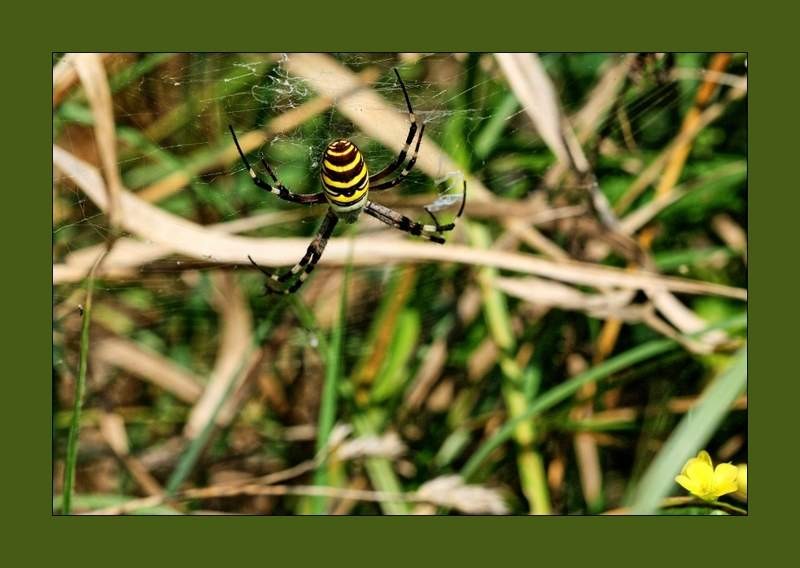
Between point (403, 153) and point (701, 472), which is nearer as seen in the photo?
point (701, 472)

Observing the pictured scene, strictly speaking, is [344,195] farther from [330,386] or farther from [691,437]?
[691,437]

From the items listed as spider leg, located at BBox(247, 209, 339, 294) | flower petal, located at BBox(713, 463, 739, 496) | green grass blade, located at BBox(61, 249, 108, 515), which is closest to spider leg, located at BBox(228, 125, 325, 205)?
spider leg, located at BBox(247, 209, 339, 294)


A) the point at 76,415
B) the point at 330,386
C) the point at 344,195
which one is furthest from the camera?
the point at 330,386

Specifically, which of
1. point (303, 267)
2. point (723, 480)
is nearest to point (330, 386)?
point (303, 267)

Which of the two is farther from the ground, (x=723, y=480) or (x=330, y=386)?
(x=330, y=386)

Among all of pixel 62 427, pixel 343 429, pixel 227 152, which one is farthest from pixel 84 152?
pixel 343 429

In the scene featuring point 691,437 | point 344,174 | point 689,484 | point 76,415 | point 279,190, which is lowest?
point 689,484

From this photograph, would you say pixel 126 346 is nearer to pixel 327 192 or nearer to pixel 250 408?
pixel 250 408
